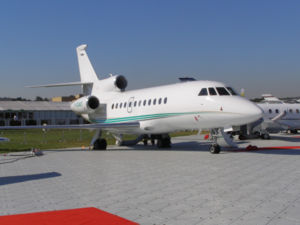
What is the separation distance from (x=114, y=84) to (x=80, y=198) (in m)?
15.3

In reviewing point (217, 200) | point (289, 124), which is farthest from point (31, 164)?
point (289, 124)

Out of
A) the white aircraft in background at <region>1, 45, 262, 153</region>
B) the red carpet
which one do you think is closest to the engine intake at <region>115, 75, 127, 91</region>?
the white aircraft in background at <region>1, 45, 262, 153</region>

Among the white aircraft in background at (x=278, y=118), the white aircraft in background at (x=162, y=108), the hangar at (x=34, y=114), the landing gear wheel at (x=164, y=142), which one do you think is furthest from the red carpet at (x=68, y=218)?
the hangar at (x=34, y=114)

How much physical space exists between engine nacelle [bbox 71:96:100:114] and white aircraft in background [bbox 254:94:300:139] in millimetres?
12129

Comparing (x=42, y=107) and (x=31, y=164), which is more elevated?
(x=42, y=107)

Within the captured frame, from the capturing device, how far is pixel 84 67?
24609 millimetres

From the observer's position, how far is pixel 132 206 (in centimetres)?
625

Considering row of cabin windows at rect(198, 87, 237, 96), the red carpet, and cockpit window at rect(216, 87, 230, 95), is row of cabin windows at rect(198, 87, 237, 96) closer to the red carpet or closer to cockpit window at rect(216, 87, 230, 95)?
cockpit window at rect(216, 87, 230, 95)

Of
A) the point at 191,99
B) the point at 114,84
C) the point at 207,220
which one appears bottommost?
the point at 207,220

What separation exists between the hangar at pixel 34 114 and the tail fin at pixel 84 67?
109 feet

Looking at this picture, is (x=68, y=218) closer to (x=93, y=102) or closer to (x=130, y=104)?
(x=130, y=104)

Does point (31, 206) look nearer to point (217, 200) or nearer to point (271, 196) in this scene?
point (217, 200)

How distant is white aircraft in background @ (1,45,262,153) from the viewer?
1375cm

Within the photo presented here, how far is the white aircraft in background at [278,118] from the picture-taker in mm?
24906
